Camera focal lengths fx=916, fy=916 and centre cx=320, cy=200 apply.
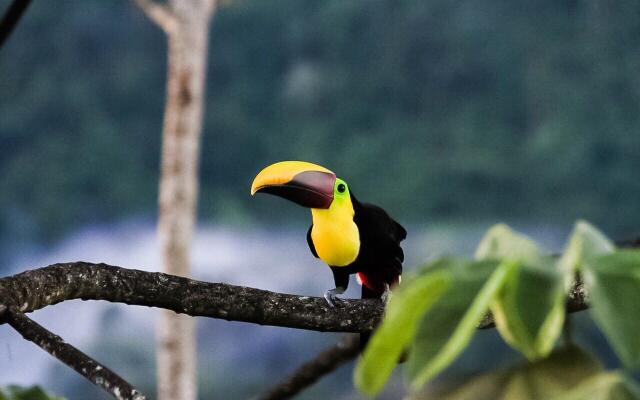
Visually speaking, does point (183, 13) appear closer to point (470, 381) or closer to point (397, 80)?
point (397, 80)

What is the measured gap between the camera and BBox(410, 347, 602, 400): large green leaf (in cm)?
22

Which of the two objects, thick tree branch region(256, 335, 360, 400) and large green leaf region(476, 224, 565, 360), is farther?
thick tree branch region(256, 335, 360, 400)

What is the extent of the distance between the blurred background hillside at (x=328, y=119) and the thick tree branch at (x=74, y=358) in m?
3.51

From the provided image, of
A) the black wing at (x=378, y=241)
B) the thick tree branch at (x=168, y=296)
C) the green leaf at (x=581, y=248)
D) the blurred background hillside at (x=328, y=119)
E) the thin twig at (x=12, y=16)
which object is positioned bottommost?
the green leaf at (x=581, y=248)

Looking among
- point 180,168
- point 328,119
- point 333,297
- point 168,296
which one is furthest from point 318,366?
point 328,119

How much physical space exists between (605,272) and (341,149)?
13.7 ft

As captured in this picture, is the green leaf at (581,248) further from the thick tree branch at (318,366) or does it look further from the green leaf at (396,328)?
the thick tree branch at (318,366)

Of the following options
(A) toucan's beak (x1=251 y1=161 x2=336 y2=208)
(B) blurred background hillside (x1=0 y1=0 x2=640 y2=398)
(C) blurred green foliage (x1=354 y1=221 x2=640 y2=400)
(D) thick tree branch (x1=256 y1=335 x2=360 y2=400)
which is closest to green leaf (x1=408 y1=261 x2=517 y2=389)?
(C) blurred green foliage (x1=354 y1=221 x2=640 y2=400)

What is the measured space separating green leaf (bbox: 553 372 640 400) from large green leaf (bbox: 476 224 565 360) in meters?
0.02

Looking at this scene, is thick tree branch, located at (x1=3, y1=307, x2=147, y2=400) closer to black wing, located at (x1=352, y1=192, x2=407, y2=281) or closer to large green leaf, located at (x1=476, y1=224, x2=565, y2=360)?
large green leaf, located at (x1=476, y1=224, x2=565, y2=360)

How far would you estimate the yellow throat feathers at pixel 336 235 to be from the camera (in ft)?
4.26

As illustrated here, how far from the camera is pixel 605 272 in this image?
0.22 metres

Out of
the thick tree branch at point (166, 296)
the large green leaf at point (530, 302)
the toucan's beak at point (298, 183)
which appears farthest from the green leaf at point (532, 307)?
the toucan's beak at point (298, 183)

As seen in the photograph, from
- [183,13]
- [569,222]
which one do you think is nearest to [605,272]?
[183,13]
